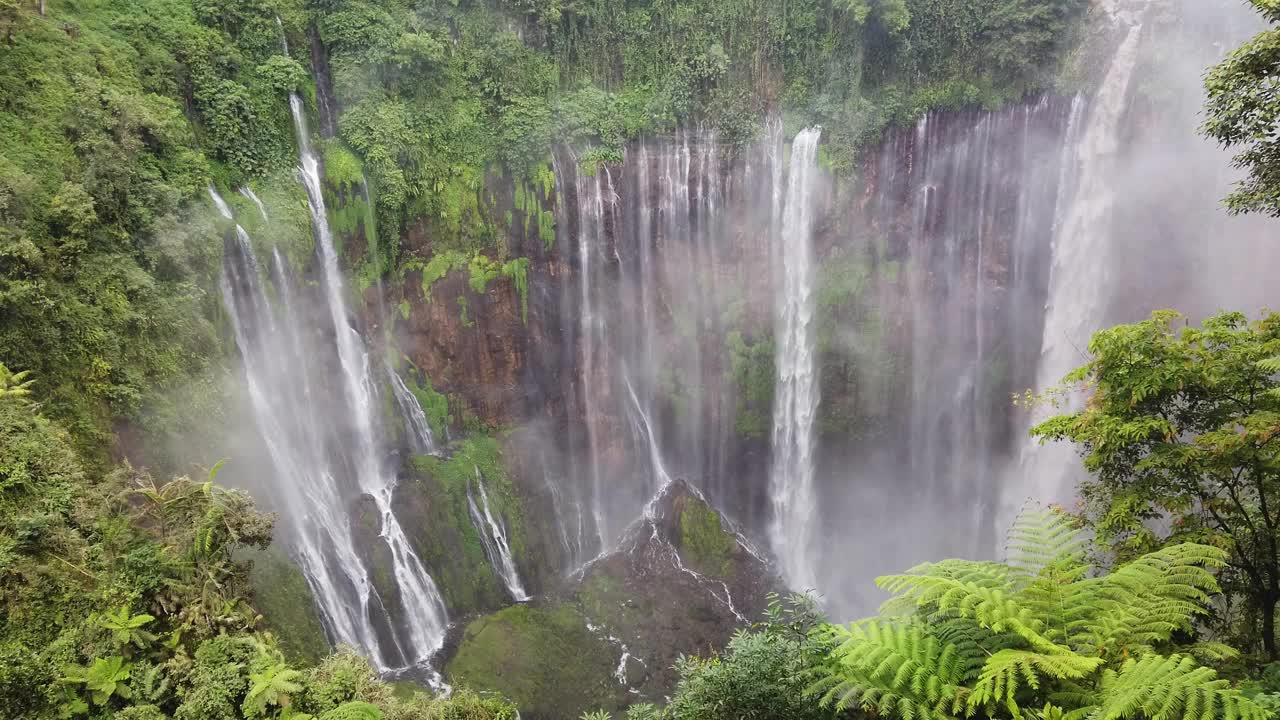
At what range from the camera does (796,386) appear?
1888cm

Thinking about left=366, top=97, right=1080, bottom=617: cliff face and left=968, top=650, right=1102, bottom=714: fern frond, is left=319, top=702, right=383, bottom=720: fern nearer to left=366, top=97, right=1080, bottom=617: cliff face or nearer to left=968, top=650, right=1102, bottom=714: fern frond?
left=968, top=650, right=1102, bottom=714: fern frond

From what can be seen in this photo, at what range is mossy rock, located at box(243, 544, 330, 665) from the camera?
12461 millimetres

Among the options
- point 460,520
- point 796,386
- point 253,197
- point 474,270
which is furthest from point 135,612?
point 796,386

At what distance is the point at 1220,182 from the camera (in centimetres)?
1603

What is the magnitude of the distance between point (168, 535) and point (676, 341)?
13353 mm

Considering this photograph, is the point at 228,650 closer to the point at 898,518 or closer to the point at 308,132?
the point at 308,132

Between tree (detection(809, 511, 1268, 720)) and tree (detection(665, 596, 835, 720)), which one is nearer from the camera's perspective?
tree (detection(809, 511, 1268, 720))

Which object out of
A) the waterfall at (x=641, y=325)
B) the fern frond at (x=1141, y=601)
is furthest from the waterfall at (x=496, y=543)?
the fern frond at (x=1141, y=601)

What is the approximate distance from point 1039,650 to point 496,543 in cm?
1475

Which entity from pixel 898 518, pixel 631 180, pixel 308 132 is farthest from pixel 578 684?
pixel 308 132

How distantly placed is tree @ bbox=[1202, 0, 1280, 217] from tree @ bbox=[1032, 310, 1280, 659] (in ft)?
4.10

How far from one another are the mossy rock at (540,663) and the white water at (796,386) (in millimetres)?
6156

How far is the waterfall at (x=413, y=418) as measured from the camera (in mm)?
16578

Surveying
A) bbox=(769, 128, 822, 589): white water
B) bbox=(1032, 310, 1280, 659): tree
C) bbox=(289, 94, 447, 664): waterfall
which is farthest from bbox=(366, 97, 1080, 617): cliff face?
bbox=(1032, 310, 1280, 659): tree
